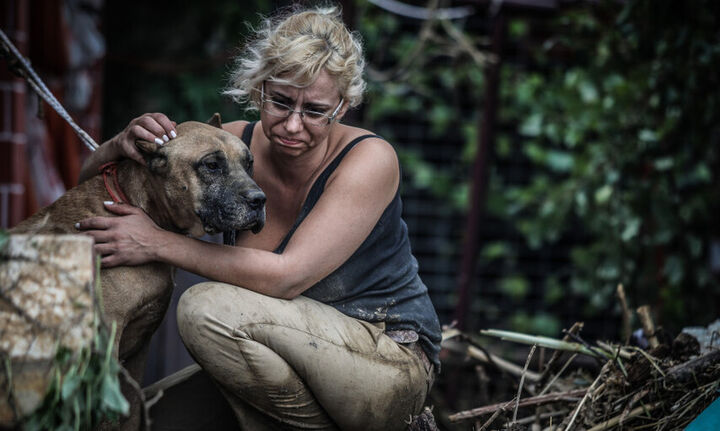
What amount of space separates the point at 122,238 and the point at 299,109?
683mm

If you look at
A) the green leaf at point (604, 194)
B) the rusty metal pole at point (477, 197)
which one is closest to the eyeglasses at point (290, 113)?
the rusty metal pole at point (477, 197)

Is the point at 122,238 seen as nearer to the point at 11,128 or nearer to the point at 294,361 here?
the point at 294,361

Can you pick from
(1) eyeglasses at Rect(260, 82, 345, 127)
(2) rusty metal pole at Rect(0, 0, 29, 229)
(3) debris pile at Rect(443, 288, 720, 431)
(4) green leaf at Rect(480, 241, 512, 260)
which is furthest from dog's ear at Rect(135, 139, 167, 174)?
(4) green leaf at Rect(480, 241, 512, 260)

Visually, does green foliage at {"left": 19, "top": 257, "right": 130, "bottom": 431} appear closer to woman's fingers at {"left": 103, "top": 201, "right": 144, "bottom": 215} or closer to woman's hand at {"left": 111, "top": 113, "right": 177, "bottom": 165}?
woman's fingers at {"left": 103, "top": 201, "right": 144, "bottom": 215}

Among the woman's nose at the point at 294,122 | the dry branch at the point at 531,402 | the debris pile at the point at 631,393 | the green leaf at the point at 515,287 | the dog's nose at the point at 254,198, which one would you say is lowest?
the green leaf at the point at 515,287

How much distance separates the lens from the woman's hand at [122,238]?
2197 mm

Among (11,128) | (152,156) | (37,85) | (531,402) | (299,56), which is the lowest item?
(531,402)

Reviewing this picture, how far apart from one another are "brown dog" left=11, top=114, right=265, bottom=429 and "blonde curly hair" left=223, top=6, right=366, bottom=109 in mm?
233

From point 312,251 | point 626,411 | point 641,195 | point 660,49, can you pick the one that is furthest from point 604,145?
point 312,251

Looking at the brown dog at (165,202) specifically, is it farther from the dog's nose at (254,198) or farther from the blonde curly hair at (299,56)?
the blonde curly hair at (299,56)

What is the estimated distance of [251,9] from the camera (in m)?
6.04

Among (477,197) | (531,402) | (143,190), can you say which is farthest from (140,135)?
(477,197)

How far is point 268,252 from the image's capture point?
2.25 metres

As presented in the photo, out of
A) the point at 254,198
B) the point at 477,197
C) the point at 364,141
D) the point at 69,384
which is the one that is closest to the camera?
the point at 69,384
